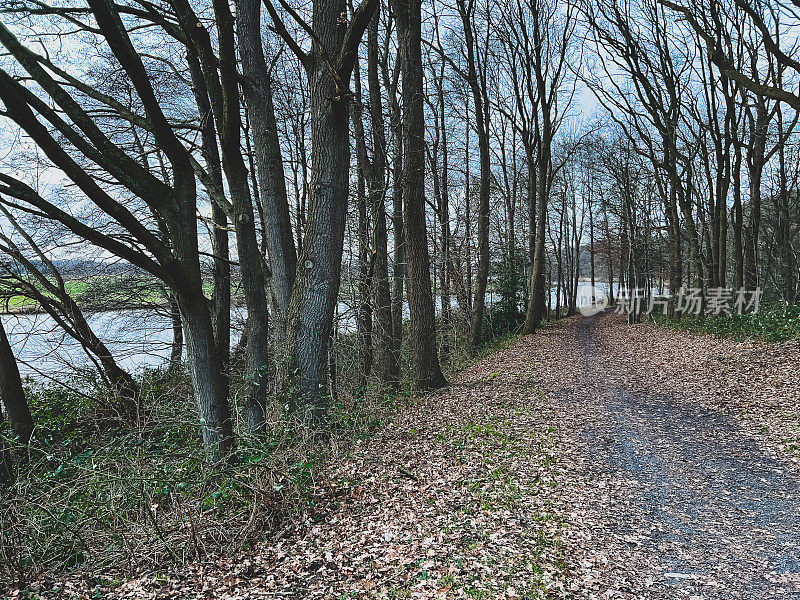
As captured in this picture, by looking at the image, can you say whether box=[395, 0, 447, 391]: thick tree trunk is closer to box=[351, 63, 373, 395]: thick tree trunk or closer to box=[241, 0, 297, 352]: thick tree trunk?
box=[351, 63, 373, 395]: thick tree trunk

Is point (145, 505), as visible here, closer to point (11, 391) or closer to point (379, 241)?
point (11, 391)

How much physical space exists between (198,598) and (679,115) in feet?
72.7

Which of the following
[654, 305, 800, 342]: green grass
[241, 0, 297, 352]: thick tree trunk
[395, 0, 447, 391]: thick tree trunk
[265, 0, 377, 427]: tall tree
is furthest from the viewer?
[654, 305, 800, 342]: green grass

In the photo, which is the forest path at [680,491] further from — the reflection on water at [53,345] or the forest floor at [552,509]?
the reflection on water at [53,345]

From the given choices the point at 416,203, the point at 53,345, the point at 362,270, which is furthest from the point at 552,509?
the point at 53,345

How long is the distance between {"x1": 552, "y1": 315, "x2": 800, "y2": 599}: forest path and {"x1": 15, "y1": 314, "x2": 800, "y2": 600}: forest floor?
0.02 meters

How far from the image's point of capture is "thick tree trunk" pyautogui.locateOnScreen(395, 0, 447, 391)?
32.4 feet

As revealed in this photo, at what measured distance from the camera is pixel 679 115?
19.0m

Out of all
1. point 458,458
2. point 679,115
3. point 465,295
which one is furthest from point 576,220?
point 458,458

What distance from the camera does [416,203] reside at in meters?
9.89

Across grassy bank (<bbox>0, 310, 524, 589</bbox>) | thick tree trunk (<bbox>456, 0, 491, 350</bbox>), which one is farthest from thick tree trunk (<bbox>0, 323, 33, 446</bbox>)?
thick tree trunk (<bbox>456, 0, 491, 350</bbox>)

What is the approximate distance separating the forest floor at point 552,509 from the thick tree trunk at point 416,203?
141 cm

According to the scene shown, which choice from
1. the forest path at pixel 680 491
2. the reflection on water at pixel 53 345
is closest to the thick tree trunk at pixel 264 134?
the reflection on water at pixel 53 345

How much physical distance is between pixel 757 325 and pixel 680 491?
1002 cm
